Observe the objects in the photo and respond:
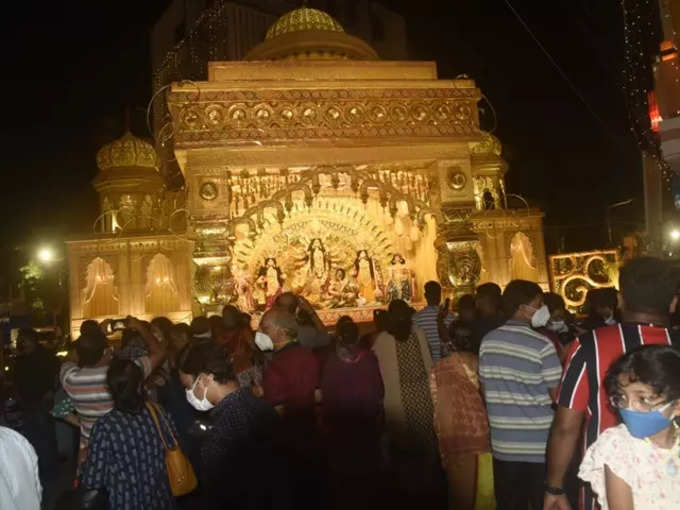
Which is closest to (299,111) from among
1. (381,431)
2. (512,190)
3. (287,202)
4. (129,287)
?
(287,202)

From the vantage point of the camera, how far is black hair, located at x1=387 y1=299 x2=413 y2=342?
255 inches

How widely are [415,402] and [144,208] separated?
42.2 ft

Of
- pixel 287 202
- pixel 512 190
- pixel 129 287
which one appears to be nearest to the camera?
pixel 287 202

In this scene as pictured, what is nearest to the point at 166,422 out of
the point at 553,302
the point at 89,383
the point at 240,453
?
the point at 240,453

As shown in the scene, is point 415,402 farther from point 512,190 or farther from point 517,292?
Result: point 512,190

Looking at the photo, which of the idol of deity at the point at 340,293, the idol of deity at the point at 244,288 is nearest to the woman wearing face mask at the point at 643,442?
the idol of deity at the point at 244,288

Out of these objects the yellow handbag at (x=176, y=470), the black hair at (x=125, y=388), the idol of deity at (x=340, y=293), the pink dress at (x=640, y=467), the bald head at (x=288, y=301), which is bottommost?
the yellow handbag at (x=176, y=470)

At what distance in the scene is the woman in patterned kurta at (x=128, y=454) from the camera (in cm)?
398

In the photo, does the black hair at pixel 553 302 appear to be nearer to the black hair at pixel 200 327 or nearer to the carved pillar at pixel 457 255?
the black hair at pixel 200 327

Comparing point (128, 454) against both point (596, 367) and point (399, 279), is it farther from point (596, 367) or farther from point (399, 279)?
point (399, 279)

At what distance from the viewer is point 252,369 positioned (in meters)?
6.08

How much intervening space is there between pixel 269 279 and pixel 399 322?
9004 millimetres

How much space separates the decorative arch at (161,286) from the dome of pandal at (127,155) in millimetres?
4193

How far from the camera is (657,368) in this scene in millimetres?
2748
